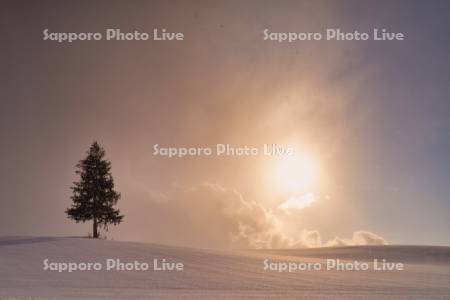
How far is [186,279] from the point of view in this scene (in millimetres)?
22406

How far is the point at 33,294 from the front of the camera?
18.2 m

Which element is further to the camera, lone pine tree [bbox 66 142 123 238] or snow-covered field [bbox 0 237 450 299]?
lone pine tree [bbox 66 142 123 238]

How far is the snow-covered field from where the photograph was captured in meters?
19.0

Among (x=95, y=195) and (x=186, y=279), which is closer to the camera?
(x=186, y=279)

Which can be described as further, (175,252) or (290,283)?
(175,252)

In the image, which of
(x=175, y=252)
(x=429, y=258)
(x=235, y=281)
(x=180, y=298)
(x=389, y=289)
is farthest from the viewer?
(x=429, y=258)

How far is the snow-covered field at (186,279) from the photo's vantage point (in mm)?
19000

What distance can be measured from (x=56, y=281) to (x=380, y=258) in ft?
69.6

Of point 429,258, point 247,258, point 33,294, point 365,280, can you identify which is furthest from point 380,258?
point 33,294

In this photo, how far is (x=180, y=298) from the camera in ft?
58.8

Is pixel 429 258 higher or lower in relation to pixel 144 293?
higher

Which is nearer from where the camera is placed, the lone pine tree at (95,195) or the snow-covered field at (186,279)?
the snow-covered field at (186,279)

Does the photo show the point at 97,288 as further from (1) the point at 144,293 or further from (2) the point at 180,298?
(2) the point at 180,298

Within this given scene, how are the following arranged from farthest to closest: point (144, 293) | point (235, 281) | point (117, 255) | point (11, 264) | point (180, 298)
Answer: point (117, 255) < point (11, 264) < point (235, 281) < point (144, 293) < point (180, 298)
